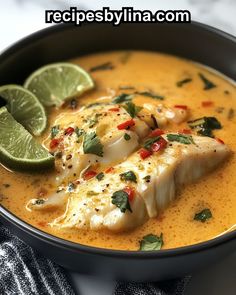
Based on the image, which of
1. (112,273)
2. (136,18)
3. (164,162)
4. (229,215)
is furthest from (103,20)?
(112,273)

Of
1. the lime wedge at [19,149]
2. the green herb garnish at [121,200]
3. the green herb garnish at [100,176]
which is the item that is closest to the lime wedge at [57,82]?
the lime wedge at [19,149]

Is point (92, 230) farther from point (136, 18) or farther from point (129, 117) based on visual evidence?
point (136, 18)

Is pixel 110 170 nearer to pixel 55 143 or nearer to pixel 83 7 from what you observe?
pixel 55 143

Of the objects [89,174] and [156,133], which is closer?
[89,174]

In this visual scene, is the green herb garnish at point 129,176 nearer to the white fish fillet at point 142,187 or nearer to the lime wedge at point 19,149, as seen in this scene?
the white fish fillet at point 142,187

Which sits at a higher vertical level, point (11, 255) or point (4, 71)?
point (4, 71)

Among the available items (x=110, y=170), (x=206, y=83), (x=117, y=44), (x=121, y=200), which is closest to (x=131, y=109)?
(x=110, y=170)
